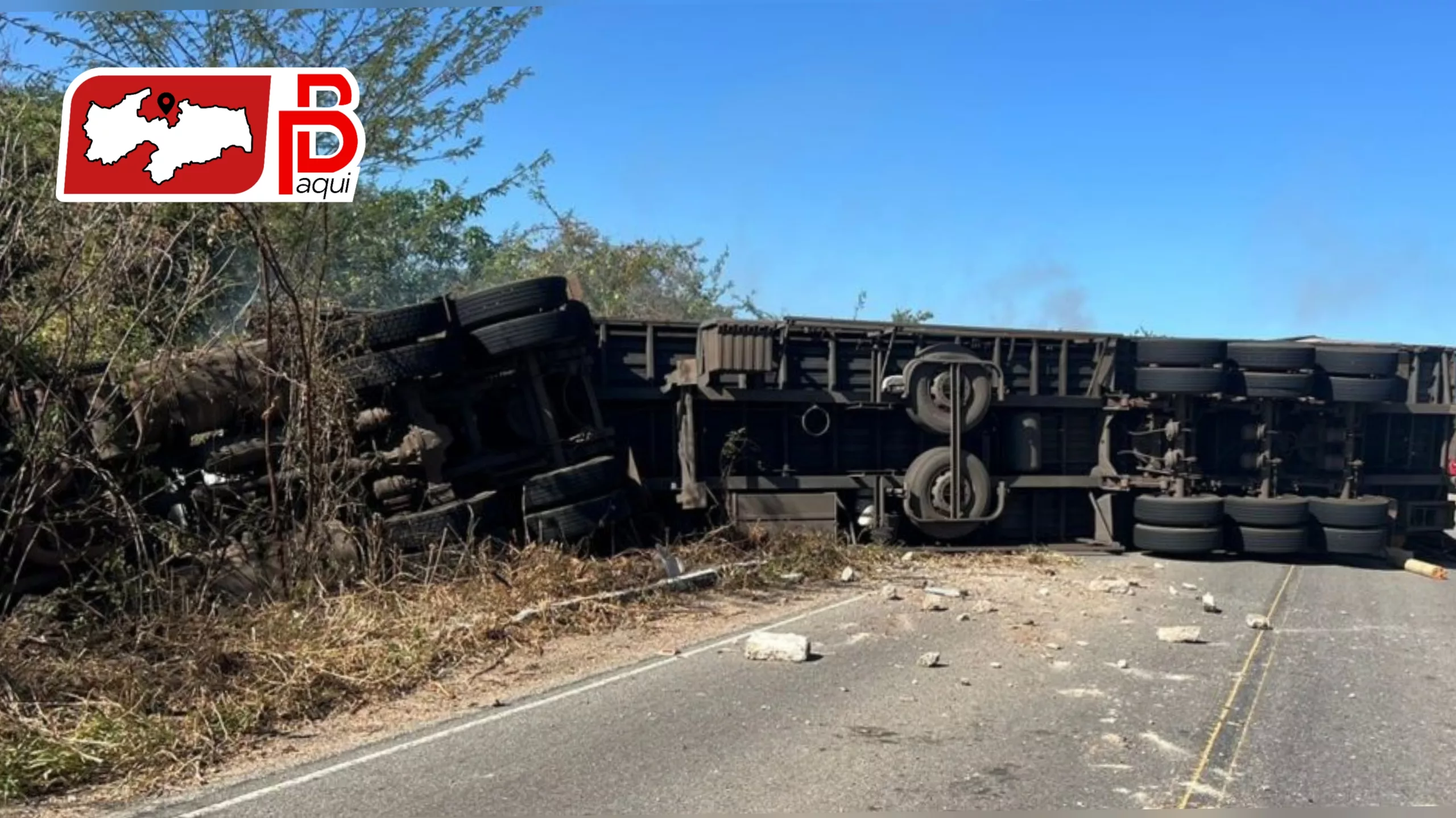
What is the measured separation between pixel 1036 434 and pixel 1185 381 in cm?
153

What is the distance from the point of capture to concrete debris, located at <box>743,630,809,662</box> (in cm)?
608

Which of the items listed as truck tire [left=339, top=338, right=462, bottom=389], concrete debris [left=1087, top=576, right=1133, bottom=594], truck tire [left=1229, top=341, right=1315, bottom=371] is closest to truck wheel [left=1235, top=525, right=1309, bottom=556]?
truck tire [left=1229, top=341, right=1315, bottom=371]

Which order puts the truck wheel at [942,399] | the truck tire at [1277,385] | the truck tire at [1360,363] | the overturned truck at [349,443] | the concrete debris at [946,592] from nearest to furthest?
the overturned truck at [349,443] < the concrete debris at [946,592] < the truck wheel at [942,399] < the truck tire at [1277,385] < the truck tire at [1360,363]

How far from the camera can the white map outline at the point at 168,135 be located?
5.68 m

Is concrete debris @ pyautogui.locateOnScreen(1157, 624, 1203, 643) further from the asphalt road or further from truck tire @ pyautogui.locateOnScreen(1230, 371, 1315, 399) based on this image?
truck tire @ pyautogui.locateOnScreen(1230, 371, 1315, 399)

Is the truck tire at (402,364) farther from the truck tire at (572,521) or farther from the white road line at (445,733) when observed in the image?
Answer: the white road line at (445,733)

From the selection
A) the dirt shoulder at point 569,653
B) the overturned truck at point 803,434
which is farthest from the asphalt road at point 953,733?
the overturned truck at point 803,434

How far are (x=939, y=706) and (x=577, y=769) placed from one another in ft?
6.33

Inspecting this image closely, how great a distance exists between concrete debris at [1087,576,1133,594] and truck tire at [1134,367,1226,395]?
261 cm

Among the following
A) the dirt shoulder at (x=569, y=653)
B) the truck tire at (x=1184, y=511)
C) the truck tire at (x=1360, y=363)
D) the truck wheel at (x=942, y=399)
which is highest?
the truck tire at (x=1360, y=363)

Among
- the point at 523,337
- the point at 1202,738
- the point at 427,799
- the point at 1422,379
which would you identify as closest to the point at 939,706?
the point at 1202,738

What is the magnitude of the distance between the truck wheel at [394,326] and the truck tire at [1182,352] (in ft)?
23.2

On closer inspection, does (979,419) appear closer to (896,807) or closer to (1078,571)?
(1078,571)

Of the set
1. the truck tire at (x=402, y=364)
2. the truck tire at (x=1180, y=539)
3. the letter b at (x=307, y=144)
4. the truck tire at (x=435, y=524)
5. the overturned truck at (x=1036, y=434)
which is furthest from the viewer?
the truck tire at (x=1180, y=539)
